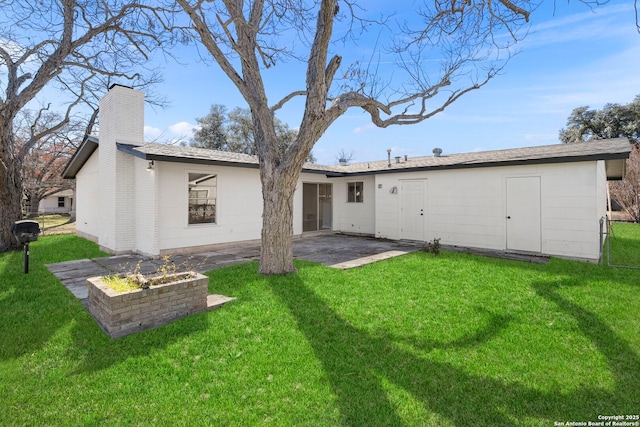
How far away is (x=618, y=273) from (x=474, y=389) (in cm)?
602

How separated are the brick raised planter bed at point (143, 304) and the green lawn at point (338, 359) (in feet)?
0.55

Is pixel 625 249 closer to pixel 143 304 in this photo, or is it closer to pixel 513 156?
pixel 513 156

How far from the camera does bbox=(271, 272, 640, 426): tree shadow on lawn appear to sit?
7.86ft

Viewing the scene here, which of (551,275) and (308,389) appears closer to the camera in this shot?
(308,389)

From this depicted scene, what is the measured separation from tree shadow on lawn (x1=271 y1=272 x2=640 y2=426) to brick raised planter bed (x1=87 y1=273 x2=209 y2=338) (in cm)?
158

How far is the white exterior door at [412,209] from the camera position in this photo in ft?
35.4

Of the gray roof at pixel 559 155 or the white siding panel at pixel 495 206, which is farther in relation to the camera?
the white siding panel at pixel 495 206

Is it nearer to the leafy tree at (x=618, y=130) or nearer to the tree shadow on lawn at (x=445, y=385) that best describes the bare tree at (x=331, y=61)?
the tree shadow on lawn at (x=445, y=385)

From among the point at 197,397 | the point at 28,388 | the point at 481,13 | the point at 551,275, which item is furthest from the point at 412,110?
the point at 28,388

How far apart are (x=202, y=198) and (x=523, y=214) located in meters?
9.04

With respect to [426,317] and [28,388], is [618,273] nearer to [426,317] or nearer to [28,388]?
[426,317]

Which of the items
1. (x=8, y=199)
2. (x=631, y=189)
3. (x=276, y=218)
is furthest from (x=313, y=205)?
(x=631, y=189)

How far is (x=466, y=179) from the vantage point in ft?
32.0

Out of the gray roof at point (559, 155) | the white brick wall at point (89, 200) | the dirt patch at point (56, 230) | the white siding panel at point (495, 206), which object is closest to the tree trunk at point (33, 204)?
the dirt patch at point (56, 230)
